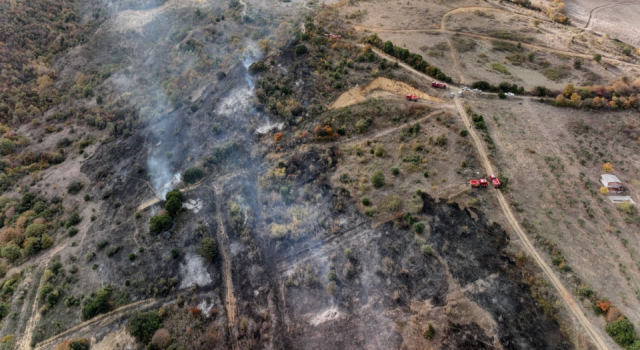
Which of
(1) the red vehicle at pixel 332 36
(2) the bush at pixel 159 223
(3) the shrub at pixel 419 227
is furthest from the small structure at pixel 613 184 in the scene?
(2) the bush at pixel 159 223

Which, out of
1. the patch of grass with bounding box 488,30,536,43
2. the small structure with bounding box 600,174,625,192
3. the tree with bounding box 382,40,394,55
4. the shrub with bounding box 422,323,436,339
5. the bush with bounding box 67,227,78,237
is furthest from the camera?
the patch of grass with bounding box 488,30,536,43

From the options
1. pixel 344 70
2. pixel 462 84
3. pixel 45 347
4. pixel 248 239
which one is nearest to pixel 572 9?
pixel 462 84

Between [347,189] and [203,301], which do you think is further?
[347,189]

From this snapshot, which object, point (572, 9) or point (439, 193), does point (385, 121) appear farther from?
point (572, 9)

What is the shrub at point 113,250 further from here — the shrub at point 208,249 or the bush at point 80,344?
the shrub at point 208,249

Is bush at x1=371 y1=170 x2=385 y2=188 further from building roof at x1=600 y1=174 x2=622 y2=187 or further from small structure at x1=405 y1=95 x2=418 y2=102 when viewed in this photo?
building roof at x1=600 y1=174 x2=622 y2=187

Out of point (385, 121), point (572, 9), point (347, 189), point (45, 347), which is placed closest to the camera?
point (45, 347)

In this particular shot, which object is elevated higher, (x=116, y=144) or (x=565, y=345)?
(x=116, y=144)

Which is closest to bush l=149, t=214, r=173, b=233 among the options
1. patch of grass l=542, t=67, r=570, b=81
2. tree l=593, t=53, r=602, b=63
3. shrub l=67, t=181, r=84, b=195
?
shrub l=67, t=181, r=84, b=195
